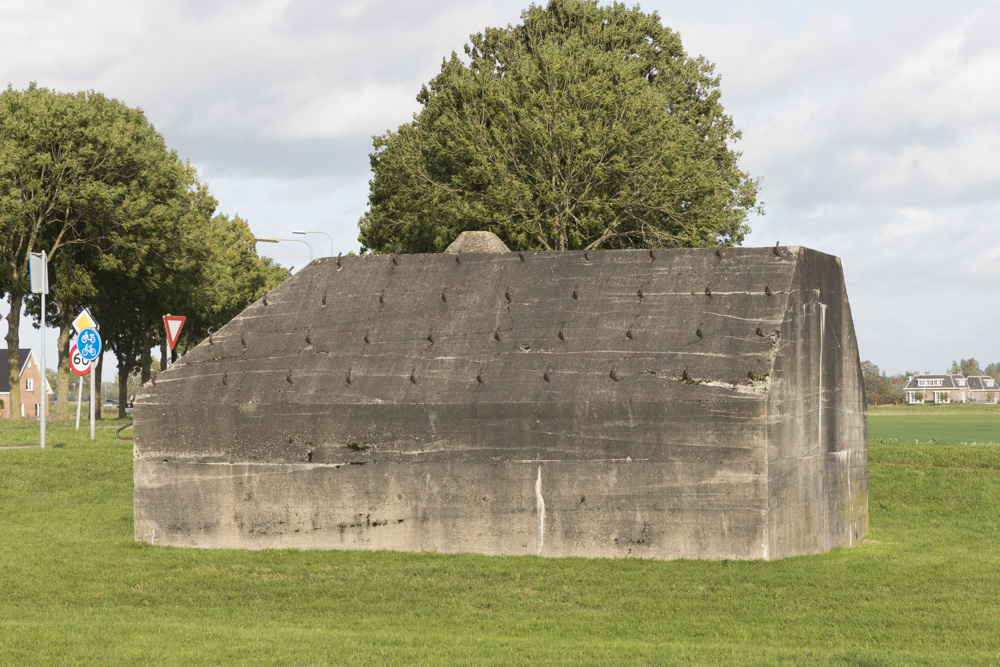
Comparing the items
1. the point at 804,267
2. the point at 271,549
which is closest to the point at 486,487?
the point at 271,549

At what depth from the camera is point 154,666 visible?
7.90m

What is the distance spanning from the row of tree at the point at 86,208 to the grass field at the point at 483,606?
2734cm

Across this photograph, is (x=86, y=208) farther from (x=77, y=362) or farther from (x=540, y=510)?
(x=540, y=510)

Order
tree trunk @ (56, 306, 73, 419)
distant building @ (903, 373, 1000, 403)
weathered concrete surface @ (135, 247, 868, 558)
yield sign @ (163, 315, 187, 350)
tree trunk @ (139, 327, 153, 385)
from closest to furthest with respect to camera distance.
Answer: weathered concrete surface @ (135, 247, 868, 558) < yield sign @ (163, 315, 187, 350) < tree trunk @ (56, 306, 73, 419) < tree trunk @ (139, 327, 153, 385) < distant building @ (903, 373, 1000, 403)

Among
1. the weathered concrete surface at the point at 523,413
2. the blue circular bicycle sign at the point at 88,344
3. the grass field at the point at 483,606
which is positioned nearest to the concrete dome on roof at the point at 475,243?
the weathered concrete surface at the point at 523,413

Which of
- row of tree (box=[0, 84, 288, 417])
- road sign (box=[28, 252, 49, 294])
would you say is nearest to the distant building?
row of tree (box=[0, 84, 288, 417])

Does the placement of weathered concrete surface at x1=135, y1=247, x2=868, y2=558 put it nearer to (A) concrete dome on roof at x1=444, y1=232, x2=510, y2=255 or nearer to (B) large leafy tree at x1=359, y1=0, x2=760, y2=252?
(A) concrete dome on roof at x1=444, y1=232, x2=510, y2=255

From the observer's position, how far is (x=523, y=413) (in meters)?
12.1

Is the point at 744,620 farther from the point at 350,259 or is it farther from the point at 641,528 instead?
the point at 350,259

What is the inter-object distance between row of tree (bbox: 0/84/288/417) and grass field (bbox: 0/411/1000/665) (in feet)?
89.7

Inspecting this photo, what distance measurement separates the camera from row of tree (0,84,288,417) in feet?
129

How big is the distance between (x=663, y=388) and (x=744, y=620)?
10.1 ft

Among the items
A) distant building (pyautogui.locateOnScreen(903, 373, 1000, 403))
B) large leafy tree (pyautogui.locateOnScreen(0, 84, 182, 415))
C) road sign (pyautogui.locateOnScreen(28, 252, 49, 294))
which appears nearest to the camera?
road sign (pyautogui.locateOnScreen(28, 252, 49, 294))

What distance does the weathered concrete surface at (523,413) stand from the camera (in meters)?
11.9
